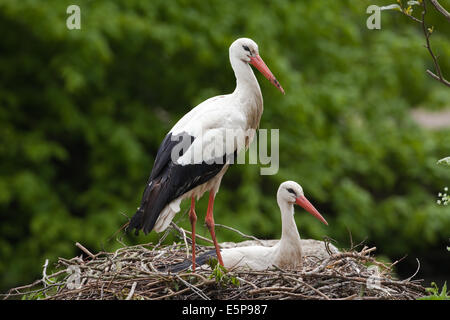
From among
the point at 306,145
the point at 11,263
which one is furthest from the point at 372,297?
the point at 11,263

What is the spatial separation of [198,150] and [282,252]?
2.63 feet

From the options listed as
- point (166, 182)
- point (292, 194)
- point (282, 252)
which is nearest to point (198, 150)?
point (166, 182)

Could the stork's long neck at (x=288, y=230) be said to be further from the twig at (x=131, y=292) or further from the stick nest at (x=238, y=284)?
the twig at (x=131, y=292)

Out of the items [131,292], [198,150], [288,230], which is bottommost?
[131,292]

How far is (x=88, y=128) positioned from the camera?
27.3ft

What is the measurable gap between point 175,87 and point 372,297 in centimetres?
541

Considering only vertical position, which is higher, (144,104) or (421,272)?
(144,104)

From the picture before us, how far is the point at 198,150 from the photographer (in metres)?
4.37

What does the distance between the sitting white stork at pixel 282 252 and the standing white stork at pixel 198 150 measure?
17 cm

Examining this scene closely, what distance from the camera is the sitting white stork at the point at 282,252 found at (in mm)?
4434

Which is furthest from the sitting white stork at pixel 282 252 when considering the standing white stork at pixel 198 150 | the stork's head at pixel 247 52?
the stork's head at pixel 247 52

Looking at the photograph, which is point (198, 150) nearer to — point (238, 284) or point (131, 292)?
point (238, 284)
